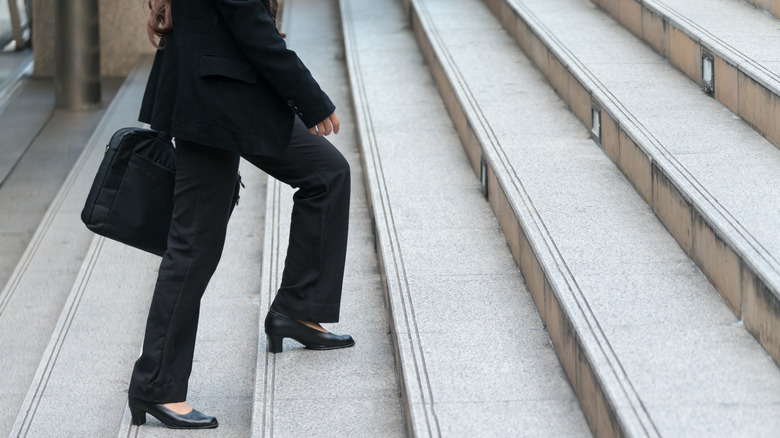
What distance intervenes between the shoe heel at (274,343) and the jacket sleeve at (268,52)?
802mm

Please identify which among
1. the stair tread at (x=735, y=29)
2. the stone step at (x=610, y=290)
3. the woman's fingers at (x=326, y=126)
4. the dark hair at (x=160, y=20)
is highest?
the dark hair at (x=160, y=20)

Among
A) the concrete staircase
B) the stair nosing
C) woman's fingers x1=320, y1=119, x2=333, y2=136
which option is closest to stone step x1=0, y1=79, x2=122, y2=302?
the concrete staircase

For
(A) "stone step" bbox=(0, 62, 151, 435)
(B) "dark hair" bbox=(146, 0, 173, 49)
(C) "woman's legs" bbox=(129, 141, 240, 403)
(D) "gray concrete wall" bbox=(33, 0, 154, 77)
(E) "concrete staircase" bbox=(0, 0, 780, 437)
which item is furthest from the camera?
(D) "gray concrete wall" bbox=(33, 0, 154, 77)

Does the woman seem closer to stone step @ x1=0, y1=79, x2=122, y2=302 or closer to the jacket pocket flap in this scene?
the jacket pocket flap

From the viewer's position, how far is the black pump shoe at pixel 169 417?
2.62 metres

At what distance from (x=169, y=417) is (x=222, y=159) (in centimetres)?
77

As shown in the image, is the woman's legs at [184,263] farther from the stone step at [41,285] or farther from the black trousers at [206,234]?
the stone step at [41,285]

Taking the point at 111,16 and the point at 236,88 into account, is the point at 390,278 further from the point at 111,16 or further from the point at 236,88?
the point at 111,16

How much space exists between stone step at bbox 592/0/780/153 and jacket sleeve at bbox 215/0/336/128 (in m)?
1.68

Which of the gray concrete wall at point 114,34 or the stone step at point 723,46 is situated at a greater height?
the stone step at point 723,46

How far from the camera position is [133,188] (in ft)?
8.44

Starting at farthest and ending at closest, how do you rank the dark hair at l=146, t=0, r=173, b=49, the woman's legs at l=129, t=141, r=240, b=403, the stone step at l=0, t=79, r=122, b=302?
1. the stone step at l=0, t=79, r=122, b=302
2. the woman's legs at l=129, t=141, r=240, b=403
3. the dark hair at l=146, t=0, r=173, b=49

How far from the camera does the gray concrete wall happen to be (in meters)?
10.1

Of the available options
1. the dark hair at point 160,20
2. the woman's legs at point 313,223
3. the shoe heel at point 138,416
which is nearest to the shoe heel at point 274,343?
the woman's legs at point 313,223
